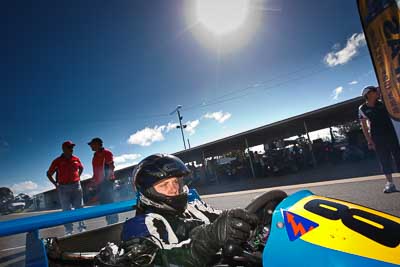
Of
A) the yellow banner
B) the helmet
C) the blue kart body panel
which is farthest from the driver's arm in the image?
the yellow banner

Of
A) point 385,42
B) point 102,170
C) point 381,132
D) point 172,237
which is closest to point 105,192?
point 102,170

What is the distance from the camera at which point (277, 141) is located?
21969 mm

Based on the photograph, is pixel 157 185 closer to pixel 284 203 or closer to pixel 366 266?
pixel 284 203

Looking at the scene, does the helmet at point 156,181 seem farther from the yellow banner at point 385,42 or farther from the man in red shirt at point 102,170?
the yellow banner at point 385,42

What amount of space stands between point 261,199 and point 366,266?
66 cm

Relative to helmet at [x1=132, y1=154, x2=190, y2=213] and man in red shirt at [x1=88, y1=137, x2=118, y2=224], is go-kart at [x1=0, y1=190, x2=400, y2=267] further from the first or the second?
man in red shirt at [x1=88, y1=137, x2=118, y2=224]

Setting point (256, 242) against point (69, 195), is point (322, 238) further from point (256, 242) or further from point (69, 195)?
point (69, 195)

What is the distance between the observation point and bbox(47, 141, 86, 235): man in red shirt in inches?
171

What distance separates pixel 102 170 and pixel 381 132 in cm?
515

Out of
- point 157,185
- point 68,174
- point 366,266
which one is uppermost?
point 68,174

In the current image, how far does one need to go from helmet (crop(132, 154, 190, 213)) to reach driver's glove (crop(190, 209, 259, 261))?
0.59 meters

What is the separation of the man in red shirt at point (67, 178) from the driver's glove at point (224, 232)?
397 cm

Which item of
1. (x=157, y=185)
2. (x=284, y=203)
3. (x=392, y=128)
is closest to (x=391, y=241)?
(x=284, y=203)

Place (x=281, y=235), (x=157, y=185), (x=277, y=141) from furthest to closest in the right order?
(x=277, y=141) → (x=157, y=185) → (x=281, y=235)
